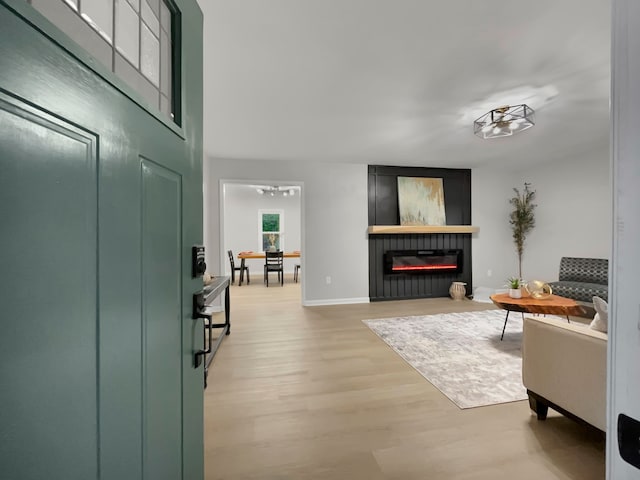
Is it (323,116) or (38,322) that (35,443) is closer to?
(38,322)

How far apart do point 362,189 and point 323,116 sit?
2324mm

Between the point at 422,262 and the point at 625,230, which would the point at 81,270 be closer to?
the point at 625,230

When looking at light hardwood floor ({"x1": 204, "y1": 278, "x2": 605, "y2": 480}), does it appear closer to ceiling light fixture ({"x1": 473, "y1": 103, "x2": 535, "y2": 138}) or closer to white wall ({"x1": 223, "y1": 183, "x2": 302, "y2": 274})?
ceiling light fixture ({"x1": 473, "y1": 103, "x2": 535, "y2": 138})

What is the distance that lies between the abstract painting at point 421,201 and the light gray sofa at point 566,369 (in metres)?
3.55

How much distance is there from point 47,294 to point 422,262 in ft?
18.4

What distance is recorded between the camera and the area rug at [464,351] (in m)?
2.17

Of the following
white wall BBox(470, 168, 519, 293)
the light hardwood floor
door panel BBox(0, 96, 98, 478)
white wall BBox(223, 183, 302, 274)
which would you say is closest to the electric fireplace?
white wall BBox(470, 168, 519, 293)

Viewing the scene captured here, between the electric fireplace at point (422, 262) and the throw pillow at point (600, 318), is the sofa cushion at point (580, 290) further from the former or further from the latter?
the throw pillow at point (600, 318)

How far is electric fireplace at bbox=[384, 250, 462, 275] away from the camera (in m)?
5.31

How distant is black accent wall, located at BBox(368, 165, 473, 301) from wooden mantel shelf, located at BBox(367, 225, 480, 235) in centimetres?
16

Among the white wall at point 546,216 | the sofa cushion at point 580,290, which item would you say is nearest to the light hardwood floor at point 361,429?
the sofa cushion at point 580,290

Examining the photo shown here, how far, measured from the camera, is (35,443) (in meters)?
0.42

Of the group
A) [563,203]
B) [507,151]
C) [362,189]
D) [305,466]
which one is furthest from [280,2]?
[563,203]

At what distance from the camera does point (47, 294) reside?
45 centimetres
